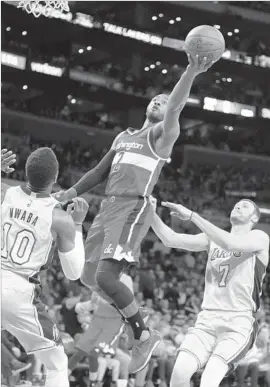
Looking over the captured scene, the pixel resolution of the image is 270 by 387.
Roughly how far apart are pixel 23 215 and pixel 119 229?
108 centimetres

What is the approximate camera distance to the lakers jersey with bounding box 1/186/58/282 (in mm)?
5102

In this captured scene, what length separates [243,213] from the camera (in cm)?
690

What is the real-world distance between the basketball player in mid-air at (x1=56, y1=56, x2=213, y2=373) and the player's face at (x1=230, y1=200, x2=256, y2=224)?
1.01 metres

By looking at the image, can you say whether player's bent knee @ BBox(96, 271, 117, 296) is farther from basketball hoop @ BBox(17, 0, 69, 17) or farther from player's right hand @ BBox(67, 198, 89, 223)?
basketball hoop @ BBox(17, 0, 69, 17)

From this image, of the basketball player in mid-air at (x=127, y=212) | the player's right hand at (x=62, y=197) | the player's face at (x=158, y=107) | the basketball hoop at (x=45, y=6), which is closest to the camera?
the basketball player in mid-air at (x=127, y=212)

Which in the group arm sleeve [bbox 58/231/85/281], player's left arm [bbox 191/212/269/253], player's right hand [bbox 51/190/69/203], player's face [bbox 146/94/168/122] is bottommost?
arm sleeve [bbox 58/231/85/281]

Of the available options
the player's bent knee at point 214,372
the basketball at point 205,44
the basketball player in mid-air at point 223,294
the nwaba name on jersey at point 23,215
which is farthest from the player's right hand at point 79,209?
the player's bent knee at point 214,372

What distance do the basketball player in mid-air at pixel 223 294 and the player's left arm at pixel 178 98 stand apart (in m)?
0.60

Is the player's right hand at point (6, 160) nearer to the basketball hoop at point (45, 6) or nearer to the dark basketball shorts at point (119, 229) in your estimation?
the dark basketball shorts at point (119, 229)

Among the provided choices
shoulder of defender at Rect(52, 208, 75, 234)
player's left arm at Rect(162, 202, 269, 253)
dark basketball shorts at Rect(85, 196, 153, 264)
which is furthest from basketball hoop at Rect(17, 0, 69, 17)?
shoulder of defender at Rect(52, 208, 75, 234)

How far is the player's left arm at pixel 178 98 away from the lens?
5.50 m

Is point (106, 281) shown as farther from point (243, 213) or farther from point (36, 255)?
point (243, 213)

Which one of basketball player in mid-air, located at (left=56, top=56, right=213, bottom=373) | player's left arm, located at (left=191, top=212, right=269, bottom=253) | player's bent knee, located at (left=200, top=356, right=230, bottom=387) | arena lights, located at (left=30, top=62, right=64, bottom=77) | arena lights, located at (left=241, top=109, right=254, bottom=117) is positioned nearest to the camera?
basketball player in mid-air, located at (left=56, top=56, right=213, bottom=373)

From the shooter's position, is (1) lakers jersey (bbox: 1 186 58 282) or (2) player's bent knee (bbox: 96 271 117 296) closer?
(1) lakers jersey (bbox: 1 186 58 282)
